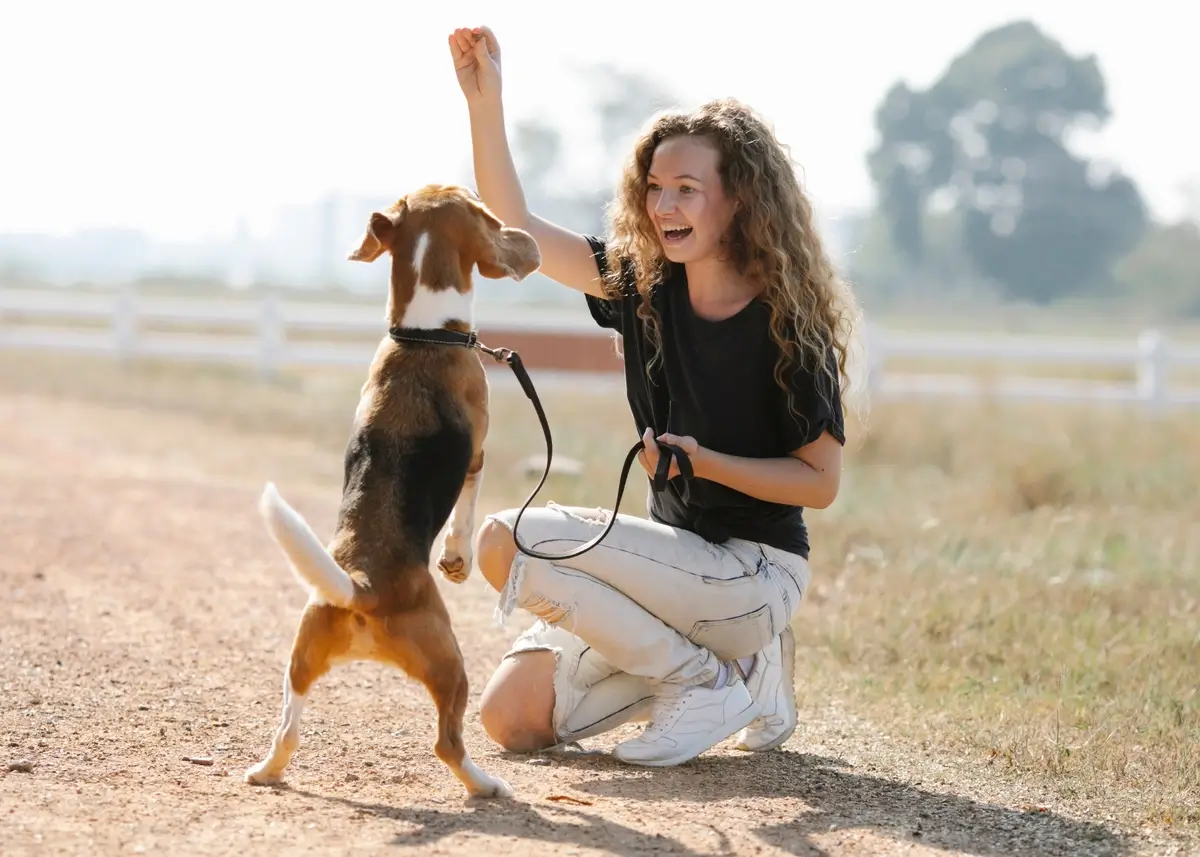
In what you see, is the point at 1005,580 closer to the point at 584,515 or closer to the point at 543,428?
the point at 584,515

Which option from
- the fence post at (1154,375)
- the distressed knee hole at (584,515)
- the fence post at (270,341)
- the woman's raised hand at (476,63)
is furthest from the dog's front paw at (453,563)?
the fence post at (270,341)

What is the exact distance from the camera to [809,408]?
14.1 feet

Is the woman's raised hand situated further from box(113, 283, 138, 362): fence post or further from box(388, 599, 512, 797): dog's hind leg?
box(113, 283, 138, 362): fence post

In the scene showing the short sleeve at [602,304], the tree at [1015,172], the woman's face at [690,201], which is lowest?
the short sleeve at [602,304]

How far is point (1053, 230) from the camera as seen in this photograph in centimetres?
6938

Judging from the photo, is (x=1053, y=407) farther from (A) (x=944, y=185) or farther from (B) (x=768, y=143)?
(A) (x=944, y=185)

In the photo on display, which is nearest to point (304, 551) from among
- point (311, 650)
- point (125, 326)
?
point (311, 650)

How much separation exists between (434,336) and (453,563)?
26.7 inches

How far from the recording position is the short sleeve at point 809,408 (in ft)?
14.1

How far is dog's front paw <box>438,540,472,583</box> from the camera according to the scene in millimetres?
4203

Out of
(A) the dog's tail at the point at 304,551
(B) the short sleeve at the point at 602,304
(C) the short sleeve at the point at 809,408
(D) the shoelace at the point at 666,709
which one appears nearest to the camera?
(A) the dog's tail at the point at 304,551

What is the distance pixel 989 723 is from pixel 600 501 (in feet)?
14.1

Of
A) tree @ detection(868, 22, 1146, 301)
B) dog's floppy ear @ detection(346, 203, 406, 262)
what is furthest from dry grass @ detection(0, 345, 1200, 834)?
tree @ detection(868, 22, 1146, 301)

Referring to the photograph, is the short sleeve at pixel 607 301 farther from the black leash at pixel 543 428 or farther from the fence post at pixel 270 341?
the fence post at pixel 270 341
